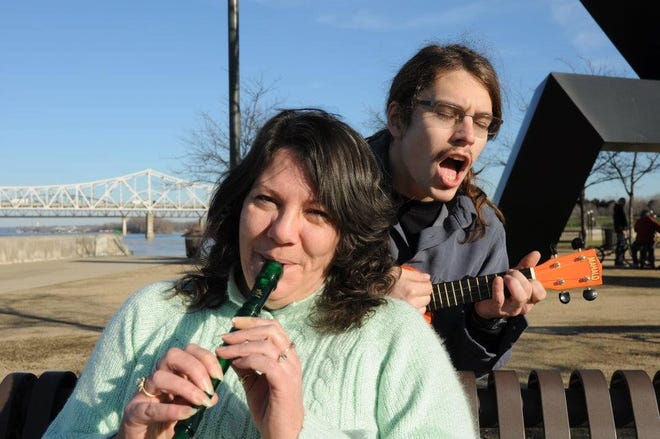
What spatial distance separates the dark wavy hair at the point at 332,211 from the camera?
1.82 m

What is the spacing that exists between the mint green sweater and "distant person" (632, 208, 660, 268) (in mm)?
17461

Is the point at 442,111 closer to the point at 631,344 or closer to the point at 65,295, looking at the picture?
the point at 631,344

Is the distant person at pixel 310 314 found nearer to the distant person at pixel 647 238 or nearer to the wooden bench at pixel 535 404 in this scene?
the wooden bench at pixel 535 404

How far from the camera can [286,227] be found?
1717 mm

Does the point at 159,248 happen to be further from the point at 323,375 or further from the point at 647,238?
the point at 323,375

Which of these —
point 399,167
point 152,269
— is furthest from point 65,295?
point 399,167

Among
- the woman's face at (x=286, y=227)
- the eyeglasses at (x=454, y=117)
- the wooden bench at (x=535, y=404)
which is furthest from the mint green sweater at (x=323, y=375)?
the eyeglasses at (x=454, y=117)

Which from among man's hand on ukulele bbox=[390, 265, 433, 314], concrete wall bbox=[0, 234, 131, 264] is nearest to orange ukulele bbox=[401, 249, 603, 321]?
man's hand on ukulele bbox=[390, 265, 433, 314]

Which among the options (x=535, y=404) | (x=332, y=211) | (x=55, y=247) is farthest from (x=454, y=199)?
(x=55, y=247)

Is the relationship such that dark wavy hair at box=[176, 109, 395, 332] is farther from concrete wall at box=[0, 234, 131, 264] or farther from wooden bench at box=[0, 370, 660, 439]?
concrete wall at box=[0, 234, 131, 264]

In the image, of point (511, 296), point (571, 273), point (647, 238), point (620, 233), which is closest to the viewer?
point (511, 296)

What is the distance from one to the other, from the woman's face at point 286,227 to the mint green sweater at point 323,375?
129 millimetres

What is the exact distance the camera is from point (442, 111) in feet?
8.14

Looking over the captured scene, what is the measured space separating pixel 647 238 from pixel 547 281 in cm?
1662
